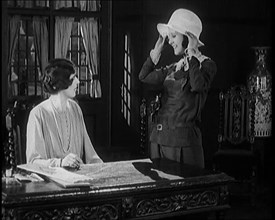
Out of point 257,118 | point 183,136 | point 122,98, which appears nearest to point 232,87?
point 257,118

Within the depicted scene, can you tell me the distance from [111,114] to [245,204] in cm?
82

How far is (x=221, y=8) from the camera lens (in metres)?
2.92

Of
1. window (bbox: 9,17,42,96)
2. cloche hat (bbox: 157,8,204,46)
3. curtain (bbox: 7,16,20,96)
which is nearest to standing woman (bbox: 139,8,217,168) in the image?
cloche hat (bbox: 157,8,204,46)

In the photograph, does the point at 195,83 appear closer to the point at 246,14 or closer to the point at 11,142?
the point at 246,14

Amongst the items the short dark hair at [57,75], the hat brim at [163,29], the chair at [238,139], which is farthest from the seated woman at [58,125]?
the chair at [238,139]

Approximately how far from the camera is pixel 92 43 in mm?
2752

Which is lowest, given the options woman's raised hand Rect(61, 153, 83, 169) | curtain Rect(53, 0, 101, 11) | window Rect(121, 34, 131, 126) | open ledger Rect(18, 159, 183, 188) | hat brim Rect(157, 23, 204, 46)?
open ledger Rect(18, 159, 183, 188)

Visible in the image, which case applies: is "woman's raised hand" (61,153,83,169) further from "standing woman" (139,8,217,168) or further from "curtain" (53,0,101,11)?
"curtain" (53,0,101,11)

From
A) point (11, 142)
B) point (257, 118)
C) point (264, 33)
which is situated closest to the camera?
point (11, 142)

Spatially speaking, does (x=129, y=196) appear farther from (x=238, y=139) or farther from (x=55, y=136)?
(x=238, y=139)

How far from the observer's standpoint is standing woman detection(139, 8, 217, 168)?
2.87 meters

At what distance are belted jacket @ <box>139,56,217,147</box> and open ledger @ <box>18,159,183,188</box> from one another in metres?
0.18

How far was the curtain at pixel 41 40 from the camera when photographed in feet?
8.64

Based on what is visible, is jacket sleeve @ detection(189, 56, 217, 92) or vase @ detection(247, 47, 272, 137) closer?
jacket sleeve @ detection(189, 56, 217, 92)
